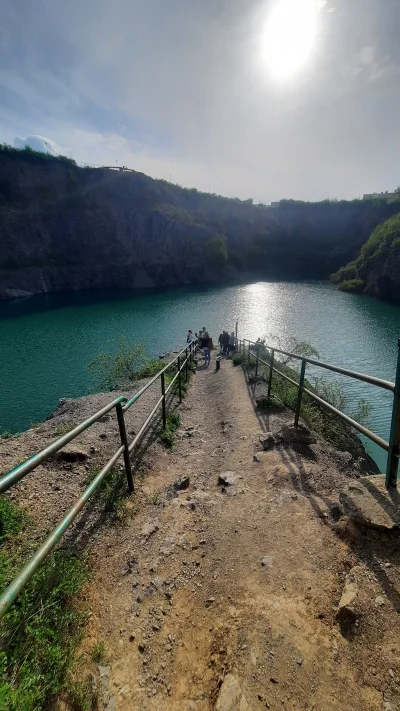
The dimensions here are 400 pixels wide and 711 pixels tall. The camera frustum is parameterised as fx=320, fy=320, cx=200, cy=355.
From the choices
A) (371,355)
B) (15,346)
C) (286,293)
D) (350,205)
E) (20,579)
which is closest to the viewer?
(20,579)

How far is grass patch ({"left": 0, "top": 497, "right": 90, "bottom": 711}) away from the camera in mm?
1810

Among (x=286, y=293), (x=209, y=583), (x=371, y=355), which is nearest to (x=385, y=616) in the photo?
(x=209, y=583)

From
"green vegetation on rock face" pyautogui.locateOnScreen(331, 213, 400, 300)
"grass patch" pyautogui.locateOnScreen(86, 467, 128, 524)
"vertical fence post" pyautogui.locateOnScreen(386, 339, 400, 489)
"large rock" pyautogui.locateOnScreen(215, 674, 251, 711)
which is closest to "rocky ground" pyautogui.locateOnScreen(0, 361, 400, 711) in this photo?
"large rock" pyautogui.locateOnScreen(215, 674, 251, 711)

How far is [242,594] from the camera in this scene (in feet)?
8.71

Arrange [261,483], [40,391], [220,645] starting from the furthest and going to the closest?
1. [40,391]
2. [261,483]
3. [220,645]

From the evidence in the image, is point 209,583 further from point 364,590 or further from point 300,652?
point 364,590

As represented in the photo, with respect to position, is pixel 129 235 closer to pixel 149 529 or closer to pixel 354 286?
pixel 354 286

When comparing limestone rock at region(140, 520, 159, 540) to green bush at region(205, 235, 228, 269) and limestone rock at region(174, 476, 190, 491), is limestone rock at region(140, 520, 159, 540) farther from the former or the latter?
green bush at region(205, 235, 228, 269)

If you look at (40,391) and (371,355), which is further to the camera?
(371,355)

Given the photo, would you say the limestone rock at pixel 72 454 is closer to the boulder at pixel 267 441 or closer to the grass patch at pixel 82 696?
the boulder at pixel 267 441

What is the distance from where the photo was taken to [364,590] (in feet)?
7.65

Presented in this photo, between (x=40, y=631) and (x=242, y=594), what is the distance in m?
1.52

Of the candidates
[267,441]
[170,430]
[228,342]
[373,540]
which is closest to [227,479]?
[267,441]

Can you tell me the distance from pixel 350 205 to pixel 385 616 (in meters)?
122
